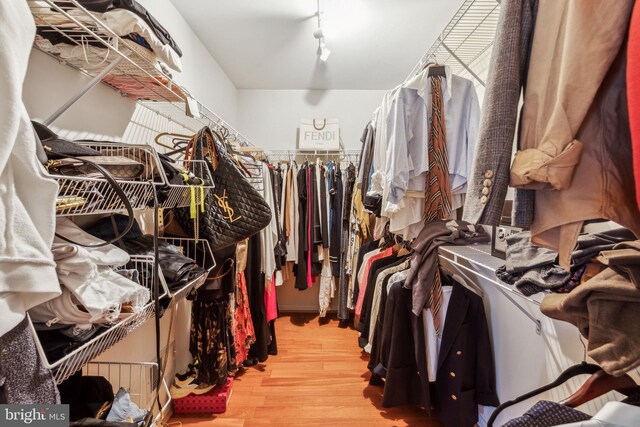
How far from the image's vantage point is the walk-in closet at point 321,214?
40 centimetres

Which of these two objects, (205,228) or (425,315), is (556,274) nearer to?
(425,315)

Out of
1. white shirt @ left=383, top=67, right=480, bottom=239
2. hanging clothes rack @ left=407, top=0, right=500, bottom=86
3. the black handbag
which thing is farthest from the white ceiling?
the black handbag

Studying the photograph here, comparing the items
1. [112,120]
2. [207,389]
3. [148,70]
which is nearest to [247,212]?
[148,70]

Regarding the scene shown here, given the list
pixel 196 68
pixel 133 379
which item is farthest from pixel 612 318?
pixel 196 68

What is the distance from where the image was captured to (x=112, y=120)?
42.0 inches

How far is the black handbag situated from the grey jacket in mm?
690

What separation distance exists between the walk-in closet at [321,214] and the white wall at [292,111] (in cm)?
2

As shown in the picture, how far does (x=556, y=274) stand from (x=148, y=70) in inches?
50.0

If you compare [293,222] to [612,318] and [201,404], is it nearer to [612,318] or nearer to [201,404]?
[201,404]

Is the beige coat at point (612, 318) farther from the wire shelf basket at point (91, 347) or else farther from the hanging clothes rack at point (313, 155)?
the hanging clothes rack at point (313, 155)

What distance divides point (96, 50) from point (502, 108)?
3.54ft

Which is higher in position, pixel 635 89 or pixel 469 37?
pixel 469 37

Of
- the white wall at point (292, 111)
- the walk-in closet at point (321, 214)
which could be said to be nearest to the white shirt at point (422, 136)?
the walk-in closet at point (321, 214)

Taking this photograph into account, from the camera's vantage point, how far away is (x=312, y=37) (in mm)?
1945
